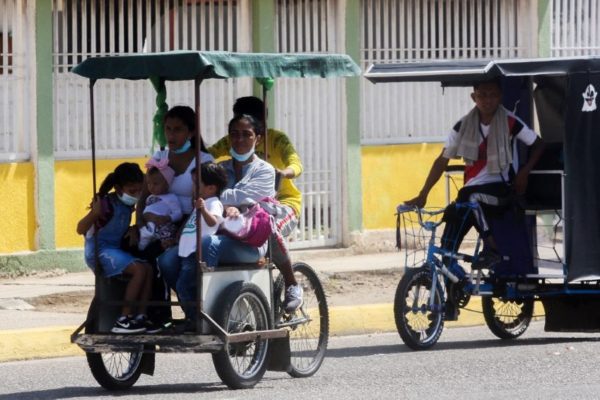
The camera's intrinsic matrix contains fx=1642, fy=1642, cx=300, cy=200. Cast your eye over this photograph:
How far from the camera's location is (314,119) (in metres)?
17.0

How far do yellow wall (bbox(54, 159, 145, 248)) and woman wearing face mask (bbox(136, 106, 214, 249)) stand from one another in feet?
20.0

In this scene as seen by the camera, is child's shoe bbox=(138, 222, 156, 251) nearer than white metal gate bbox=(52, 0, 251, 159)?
Yes

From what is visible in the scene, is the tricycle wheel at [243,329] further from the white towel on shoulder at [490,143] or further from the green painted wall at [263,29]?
the green painted wall at [263,29]

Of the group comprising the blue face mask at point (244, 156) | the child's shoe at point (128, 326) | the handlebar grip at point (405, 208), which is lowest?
the child's shoe at point (128, 326)

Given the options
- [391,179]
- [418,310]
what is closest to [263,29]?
[391,179]

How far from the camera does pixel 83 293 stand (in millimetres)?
14117

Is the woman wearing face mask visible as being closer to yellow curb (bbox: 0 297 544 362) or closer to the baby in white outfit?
the baby in white outfit

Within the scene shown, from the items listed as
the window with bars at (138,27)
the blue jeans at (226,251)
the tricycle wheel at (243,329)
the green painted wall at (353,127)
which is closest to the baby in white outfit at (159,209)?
the blue jeans at (226,251)

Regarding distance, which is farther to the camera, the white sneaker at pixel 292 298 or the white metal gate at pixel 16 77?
the white metal gate at pixel 16 77

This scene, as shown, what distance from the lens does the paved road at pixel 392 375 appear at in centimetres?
933

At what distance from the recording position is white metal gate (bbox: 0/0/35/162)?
15258 mm

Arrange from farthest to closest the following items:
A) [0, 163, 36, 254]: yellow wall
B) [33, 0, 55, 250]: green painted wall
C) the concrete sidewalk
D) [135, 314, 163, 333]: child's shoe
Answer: [33, 0, 55, 250]: green painted wall
[0, 163, 36, 254]: yellow wall
the concrete sidewalk
[135, 314, 163, 333]: child's shoe

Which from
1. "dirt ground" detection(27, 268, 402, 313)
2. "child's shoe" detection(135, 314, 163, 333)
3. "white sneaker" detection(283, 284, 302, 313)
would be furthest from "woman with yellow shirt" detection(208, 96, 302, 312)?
"dirt ground" detection(27, 268, 402, 313)

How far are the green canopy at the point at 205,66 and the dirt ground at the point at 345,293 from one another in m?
4.41
